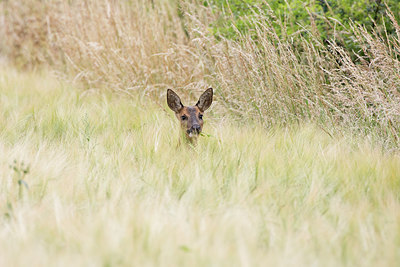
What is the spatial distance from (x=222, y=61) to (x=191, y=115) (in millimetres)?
1432

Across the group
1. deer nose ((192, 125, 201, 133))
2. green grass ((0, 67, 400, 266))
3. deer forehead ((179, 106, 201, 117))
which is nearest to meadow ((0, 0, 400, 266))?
green grass ((0, 67, 400, 266))

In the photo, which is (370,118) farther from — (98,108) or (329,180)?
(98,108)

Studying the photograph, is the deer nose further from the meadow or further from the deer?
the meadow

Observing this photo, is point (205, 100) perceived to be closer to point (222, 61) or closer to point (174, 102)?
point (174, 102)

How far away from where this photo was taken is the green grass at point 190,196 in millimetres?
2299

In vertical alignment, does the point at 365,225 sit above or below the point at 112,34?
below

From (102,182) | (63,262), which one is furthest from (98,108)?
(63,262)

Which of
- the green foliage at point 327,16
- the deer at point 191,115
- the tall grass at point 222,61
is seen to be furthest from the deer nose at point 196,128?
the green foliage at point 327,16

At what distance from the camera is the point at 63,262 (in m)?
→ 2.14

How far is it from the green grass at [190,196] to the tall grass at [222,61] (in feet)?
1.21

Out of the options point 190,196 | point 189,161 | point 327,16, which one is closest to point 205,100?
point 189,161

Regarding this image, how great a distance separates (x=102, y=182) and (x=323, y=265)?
1402 mm

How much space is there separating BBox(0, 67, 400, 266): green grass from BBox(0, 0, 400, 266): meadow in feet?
0.03

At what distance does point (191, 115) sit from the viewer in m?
3.86
